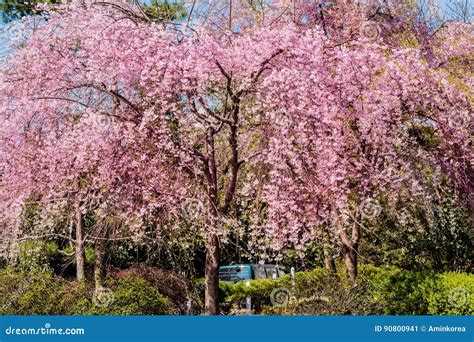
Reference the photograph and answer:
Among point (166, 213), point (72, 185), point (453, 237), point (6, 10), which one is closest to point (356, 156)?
point (166, 213)

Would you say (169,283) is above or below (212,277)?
below

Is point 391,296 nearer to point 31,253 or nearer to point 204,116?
point 204,116

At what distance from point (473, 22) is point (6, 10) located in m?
10.4

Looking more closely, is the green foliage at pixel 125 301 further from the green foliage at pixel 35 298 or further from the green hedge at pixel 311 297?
the green foliage at pixel 35 298

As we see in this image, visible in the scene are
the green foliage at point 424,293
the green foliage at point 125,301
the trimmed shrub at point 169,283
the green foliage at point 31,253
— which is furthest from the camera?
the green foliage at point 31,253

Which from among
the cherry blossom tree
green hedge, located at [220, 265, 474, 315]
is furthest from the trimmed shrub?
green hedge, located at [220, 265, 474, 315]

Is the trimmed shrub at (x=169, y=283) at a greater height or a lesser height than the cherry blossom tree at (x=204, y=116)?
lesser

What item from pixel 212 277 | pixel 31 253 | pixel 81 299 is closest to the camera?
pixel 81 299

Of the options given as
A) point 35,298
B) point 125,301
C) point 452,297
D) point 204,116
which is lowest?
point 452,297

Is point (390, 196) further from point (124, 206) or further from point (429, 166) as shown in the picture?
point (124, 206)

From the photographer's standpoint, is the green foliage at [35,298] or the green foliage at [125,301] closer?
the green foliage at [125,301]

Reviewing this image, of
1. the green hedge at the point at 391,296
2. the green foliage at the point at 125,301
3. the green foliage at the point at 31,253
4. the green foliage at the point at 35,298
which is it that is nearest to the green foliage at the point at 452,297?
the green hedge at the point at 391,296

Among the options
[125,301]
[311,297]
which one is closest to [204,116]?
[125,301]

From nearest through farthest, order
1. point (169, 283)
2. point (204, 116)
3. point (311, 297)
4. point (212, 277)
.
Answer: point (311, 297), point (204, 116), point (212, 277), point (169, 283)
